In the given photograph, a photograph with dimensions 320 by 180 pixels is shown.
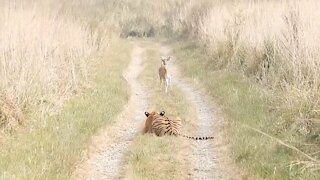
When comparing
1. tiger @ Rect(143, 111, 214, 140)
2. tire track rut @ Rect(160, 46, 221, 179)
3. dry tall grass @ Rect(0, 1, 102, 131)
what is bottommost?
tire track rut @ Rect(160, 46, 221, 179)

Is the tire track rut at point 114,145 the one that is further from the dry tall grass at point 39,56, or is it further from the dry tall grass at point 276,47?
the dry tall grass at point 276,47

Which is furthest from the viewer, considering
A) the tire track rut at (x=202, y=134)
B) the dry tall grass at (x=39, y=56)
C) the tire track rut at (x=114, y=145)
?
the dry tall grass at (x=39, y=56)

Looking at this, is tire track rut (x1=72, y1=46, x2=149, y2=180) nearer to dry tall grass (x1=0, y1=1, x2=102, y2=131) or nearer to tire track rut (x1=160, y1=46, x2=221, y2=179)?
tire track rut (x1=160, y1=46, x2=221, y2=179)

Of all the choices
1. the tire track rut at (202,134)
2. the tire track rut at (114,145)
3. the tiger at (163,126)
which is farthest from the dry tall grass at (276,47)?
the tire track rut at (114,145)

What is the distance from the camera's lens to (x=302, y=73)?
29.2ft

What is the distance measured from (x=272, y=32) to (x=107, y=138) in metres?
5.90

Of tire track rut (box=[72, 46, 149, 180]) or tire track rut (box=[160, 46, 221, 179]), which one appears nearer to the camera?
tire track rut (box=[160, 46, 221, 179])

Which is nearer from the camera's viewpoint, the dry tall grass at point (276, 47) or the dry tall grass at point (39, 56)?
the dry tall grass at point (276, 47)

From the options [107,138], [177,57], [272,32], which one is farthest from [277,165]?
[177,57]

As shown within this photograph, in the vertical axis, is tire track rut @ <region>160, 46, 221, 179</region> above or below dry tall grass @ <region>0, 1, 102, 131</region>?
below

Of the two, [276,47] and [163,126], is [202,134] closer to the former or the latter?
[163,126]

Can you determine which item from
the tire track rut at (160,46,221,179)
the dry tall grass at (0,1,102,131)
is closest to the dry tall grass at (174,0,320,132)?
the tire track rut at (160,46,221,179)

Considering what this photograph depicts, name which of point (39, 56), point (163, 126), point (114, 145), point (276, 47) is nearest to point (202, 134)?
point (163, 126)

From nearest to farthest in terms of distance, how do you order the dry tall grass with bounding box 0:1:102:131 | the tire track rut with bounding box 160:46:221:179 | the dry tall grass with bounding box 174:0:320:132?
1. the tire track rut with bounding box 160:46:221:179
2. the dry tall grass with bounding box 174:0:320:132
3. the dry tall grass with bounding box 0:1:102:131
